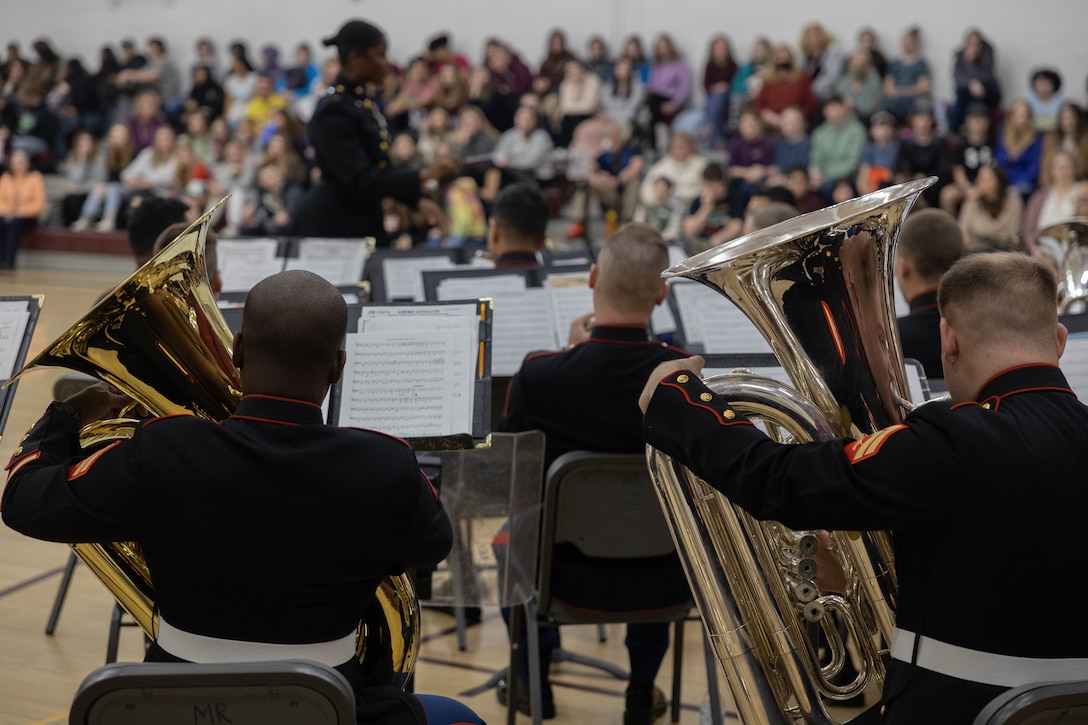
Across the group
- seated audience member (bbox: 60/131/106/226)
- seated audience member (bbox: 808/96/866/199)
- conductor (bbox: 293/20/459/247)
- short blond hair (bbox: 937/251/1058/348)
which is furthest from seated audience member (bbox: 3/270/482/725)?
seated audience member (bbox: 60/131/106/226)

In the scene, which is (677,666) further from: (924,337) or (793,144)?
(793,144)

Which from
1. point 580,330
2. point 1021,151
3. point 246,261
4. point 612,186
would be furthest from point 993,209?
point 580,330

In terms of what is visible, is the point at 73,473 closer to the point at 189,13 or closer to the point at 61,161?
the point at 61,161

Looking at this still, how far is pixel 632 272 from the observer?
10.1 feet

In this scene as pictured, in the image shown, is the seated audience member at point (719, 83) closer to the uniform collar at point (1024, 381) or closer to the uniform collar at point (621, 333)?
the uniform collar at point (621, 333)

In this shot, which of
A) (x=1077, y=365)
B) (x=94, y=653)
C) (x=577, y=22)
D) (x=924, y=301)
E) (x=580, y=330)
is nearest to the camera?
(x=1077, y=365)

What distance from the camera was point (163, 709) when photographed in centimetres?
169

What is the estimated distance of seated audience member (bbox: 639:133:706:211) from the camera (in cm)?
1084

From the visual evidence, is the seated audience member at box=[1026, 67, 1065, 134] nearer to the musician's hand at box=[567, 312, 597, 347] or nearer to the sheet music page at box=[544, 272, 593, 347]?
the sheet music page at box=[544, 272, 593, 347]

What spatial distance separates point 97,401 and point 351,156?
2.94 metres

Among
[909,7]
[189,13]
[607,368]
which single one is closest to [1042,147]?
[909,7]

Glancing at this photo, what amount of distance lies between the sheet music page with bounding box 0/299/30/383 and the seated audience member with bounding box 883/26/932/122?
9.71 metres

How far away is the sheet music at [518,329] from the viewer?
381cm

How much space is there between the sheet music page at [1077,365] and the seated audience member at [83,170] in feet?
43.2
